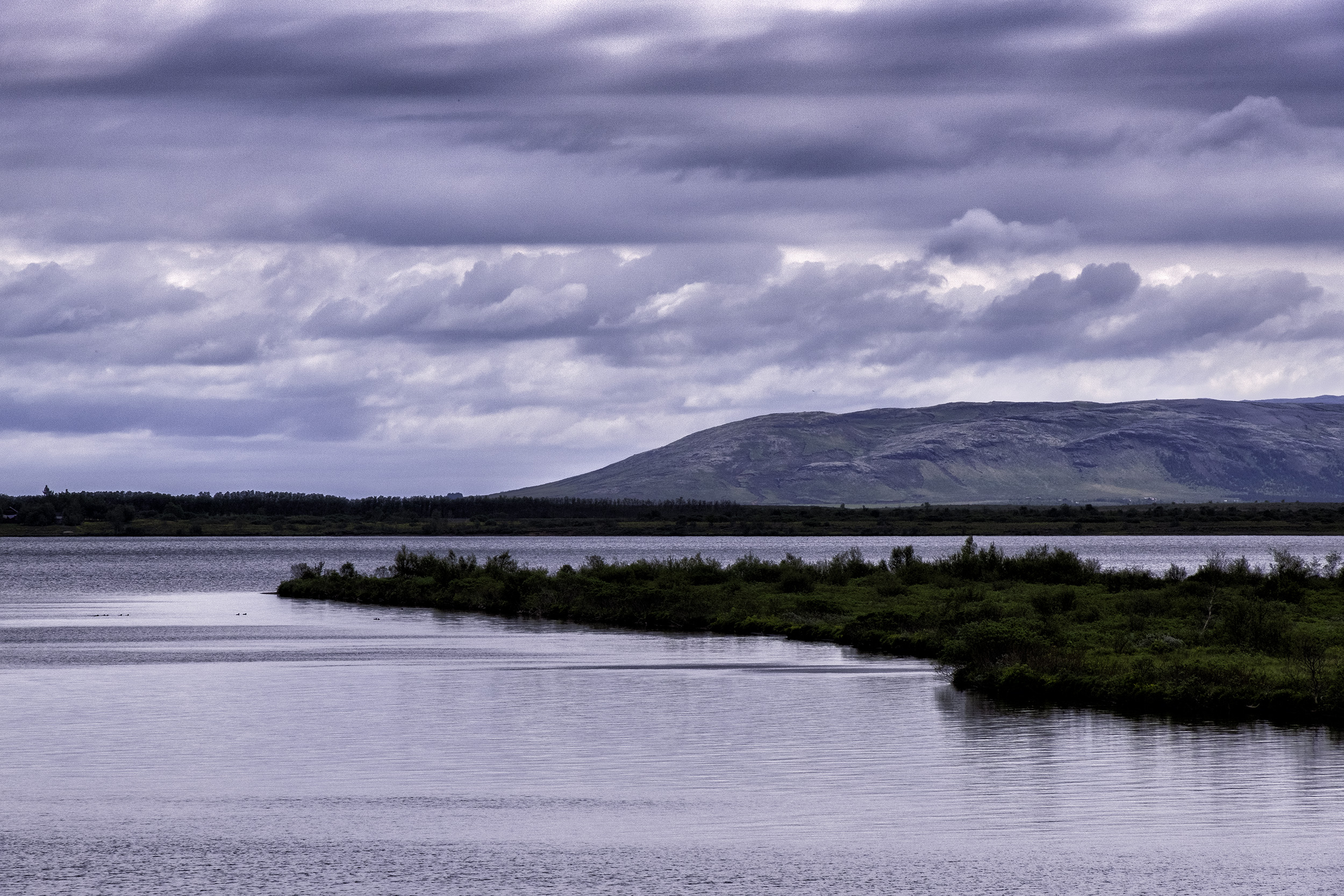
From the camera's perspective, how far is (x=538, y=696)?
131ft

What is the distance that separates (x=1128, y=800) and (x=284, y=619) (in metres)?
57.0

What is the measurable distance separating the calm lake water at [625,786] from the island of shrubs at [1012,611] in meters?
2.14

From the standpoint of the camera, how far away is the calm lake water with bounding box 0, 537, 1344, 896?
2039 centimetres

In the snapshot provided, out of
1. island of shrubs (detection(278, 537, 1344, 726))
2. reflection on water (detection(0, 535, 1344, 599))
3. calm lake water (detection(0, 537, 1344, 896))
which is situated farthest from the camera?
reflection on water (detection(0, 535, 1344, 599))

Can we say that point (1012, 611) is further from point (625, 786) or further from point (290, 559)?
point (290, 559)

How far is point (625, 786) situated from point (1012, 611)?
31.0 meters

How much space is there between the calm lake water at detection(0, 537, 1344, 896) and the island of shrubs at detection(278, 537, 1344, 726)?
7.01 ft

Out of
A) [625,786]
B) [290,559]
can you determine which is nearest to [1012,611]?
[625,786]

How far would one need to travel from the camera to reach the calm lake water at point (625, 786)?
2039cm

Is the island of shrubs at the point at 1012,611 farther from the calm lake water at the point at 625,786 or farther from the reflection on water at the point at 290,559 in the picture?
the reflection on water at the point at 290,559

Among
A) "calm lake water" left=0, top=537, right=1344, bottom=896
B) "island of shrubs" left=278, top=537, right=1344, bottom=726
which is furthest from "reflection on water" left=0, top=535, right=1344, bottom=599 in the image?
"calm lake water" left=0, top=537, right=1344, bottom=896

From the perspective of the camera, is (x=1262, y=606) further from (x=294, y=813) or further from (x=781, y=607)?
(x=294, y=813)

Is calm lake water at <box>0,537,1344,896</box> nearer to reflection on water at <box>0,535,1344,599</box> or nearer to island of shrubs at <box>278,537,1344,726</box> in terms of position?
island of shrubs at <box>278,537,1344,726</box>

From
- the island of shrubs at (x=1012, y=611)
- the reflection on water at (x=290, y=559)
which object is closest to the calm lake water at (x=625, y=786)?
the island of shrubs at (x=1012, y=611)
